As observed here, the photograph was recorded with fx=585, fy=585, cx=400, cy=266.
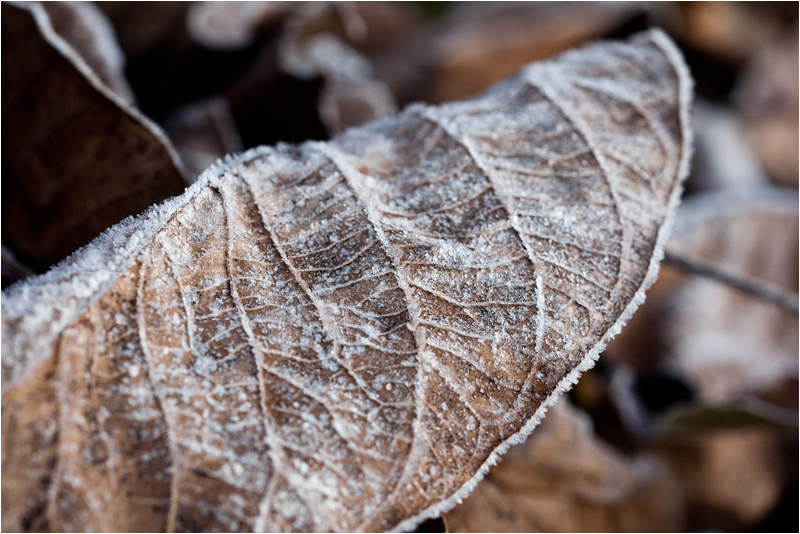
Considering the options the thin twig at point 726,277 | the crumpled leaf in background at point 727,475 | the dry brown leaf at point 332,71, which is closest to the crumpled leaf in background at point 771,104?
the crumpled leaf in background at point 727,475

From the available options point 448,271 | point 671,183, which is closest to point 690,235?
point 671,183

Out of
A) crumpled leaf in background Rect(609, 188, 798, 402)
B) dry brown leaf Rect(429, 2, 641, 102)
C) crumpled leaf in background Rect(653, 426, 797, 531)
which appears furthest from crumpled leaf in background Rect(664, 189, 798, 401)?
dry brown leaf Rect(429, 2, 641, 102)

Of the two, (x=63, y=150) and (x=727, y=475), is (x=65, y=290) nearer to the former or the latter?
(x=63, y=150)

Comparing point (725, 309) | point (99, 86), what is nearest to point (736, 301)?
point (725, 309)

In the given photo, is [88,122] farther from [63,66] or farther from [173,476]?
[173,476]

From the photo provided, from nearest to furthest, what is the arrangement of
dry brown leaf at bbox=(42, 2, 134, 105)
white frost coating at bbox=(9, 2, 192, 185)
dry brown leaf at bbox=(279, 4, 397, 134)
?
white frost coating at bbox=(9, 2, 192, 185), dry brown leaf at bbox=(42, 2, 134, 105), dry brown leaf at bbox=(279, 4, 397, 134)

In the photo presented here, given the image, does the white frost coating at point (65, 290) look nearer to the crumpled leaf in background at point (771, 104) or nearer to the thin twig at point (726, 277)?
the thin twig at point (726, 277)

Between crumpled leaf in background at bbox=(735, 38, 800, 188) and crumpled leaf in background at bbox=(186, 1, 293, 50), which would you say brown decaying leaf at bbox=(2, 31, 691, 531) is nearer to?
crumpled leaf in background at bbox=(186, 1, 293, 50)
